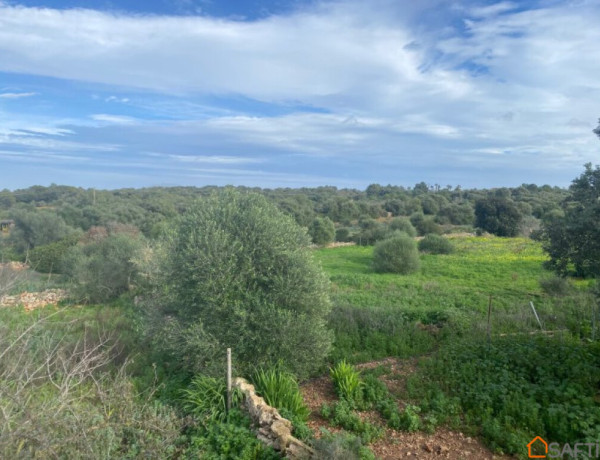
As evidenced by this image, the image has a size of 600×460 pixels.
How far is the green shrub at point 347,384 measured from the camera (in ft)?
21.0

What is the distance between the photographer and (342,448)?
177 inches

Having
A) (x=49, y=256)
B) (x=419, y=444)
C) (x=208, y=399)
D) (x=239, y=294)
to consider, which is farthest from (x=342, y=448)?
(x=49, y=256)

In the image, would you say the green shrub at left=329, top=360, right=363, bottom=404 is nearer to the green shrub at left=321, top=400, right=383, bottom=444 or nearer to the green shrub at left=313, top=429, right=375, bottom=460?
the green shrub at left=321, top=400, right=383, bottom=444

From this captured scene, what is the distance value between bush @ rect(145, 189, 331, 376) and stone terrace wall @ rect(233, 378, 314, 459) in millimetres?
1129

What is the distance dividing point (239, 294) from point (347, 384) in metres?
2.52

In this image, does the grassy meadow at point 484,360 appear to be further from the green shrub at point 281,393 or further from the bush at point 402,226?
the bush at point 402,226

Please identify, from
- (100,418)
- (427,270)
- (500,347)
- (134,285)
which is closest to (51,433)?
(100,418)

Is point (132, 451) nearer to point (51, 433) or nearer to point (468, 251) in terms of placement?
point (51, 433)

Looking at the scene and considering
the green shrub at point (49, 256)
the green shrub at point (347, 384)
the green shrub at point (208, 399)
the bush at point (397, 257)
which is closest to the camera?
the green shrub at point (208, 399)

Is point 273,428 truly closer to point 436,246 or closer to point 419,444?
point 419,444

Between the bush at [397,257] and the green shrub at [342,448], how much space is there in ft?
66.0

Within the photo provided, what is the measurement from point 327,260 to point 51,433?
84.3ft

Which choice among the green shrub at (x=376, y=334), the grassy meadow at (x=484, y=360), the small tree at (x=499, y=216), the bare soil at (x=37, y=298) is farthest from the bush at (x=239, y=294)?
the small tree at (x=499, y=216)

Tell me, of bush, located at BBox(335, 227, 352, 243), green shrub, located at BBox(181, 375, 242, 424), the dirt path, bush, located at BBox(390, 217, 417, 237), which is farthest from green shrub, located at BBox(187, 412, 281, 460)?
bush, located at BBox(335, 227, 352, 243)
